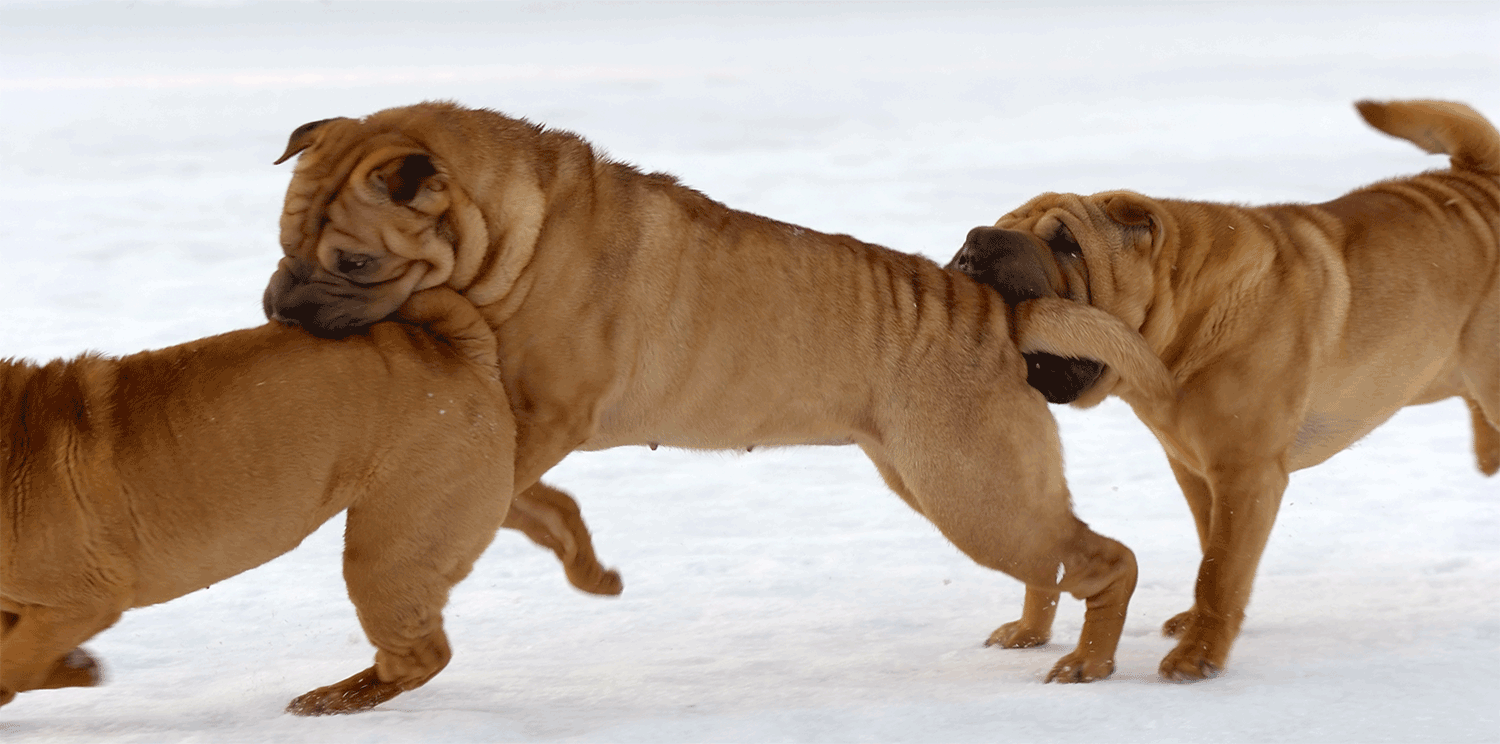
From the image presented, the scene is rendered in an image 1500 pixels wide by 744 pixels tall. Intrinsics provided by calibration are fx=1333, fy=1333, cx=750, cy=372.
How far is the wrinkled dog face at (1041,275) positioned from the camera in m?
4.60

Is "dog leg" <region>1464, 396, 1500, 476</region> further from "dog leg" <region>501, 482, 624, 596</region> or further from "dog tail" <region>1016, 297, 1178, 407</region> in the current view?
"dog leg" <region>501, 482, 624, 596</region>

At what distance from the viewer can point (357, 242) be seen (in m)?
3.99

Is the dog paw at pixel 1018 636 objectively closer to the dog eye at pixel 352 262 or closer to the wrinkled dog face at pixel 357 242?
the wrinkled dog face at pixel 357 242

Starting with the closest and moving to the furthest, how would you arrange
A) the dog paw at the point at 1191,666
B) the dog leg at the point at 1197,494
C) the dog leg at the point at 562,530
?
the dog paw at the point at 1191,666
the dog leg at the point at 562,530
the dog leg at the point at 1197,494

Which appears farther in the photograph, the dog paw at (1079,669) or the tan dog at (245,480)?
the dog paw at (1079,669)

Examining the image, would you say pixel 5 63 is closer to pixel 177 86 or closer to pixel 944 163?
pixel 177 86

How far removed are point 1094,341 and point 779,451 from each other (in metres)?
3.55

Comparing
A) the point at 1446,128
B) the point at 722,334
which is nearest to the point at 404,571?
the point at 722,334

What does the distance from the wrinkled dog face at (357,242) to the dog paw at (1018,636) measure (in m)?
2.44

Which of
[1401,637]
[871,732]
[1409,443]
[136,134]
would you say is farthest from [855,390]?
[136,134]

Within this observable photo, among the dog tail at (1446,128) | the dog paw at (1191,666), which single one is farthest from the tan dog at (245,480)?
the dog tail at (1446,128)

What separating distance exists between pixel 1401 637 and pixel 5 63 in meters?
20.5

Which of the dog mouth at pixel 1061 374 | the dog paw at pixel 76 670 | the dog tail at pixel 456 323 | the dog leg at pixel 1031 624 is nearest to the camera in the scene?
the dog paw at pixel 76 670

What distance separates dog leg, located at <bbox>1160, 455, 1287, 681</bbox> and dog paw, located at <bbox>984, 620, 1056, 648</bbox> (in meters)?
0.62
